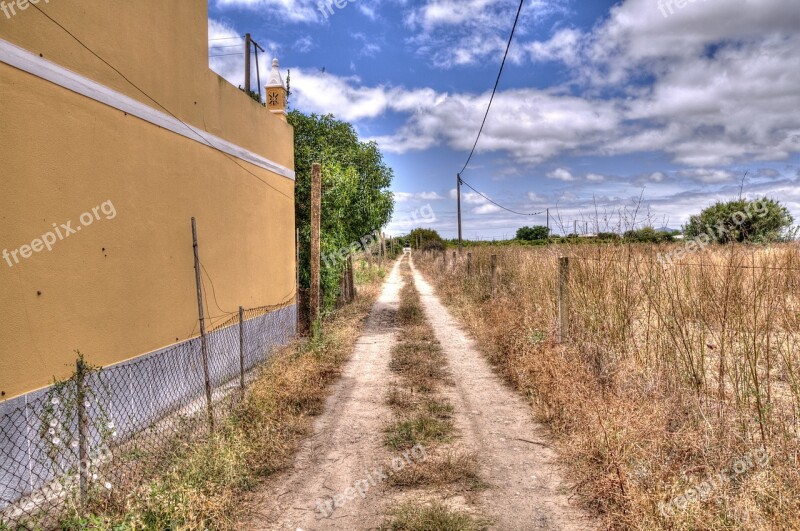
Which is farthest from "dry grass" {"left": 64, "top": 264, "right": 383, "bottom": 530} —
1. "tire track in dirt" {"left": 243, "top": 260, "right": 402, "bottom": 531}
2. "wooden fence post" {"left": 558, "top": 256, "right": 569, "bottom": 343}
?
"wooden fence post" {"left": 558, "top": 256, "right": 569, "bottom": 343}

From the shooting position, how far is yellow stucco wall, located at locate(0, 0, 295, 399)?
3896mm

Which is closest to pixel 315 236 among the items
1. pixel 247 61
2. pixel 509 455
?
pixel 247 61

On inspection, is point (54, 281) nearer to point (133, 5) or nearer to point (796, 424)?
point (133, 5)

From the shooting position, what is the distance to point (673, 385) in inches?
190

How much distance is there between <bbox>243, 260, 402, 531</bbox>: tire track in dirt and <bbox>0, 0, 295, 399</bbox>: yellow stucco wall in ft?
7.28

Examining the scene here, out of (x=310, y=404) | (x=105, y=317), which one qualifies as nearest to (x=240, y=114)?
(x=105, y=317)

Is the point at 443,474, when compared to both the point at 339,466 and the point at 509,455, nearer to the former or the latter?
the point at 509,455

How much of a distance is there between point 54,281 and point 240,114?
16.0ft

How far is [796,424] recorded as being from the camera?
3.71 metres

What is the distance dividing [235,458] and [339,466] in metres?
0.95

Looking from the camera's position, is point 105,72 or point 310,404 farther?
point 310,404

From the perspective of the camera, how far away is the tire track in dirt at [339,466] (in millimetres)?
3582

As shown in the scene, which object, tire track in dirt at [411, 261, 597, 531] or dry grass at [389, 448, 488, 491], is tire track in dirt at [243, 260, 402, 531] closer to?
dry grass at [389, 448, 488, 491]

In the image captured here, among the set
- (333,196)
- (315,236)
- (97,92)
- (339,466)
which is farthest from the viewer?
(333,196)
